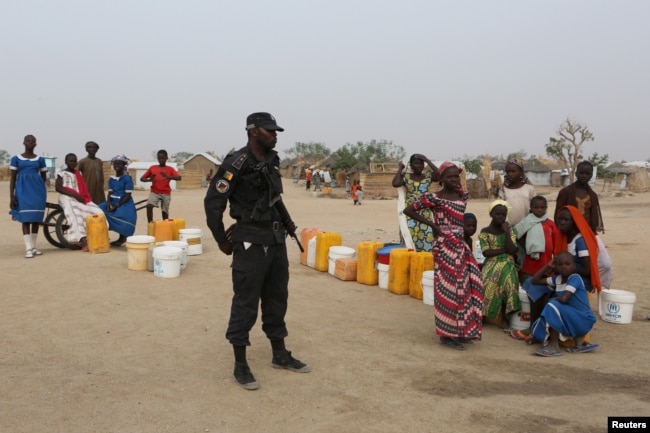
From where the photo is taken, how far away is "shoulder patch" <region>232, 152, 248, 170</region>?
11.8 feet

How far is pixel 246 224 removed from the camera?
371cm

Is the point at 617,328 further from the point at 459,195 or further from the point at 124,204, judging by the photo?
the point at 124,204

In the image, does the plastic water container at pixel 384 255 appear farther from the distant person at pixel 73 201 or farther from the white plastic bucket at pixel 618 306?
the distant person at pixel 73 201

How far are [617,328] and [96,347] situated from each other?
4681 millimetres

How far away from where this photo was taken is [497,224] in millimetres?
5055

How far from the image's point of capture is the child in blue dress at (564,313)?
4.45 metres

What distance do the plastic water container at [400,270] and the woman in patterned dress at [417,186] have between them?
499 millimetres

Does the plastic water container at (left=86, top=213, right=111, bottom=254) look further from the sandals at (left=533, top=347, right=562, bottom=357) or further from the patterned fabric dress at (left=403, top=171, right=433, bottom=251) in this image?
the sandals at (left=533, top=347, right=562, bottom=357)

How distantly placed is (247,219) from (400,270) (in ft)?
10.2

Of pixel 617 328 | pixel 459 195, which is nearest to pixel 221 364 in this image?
pixel 459 195

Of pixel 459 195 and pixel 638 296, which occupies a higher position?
pixel 459 195

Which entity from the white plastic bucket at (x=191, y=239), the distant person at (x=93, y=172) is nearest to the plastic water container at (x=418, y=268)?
the white plastic bucket at (x=191, y=239)

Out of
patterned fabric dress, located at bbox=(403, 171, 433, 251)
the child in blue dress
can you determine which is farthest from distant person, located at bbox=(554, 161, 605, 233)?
patterned fabric dress, located at bbox=(403, 171, 433, 251)

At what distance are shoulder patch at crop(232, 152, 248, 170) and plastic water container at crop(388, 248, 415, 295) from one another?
3210mm
